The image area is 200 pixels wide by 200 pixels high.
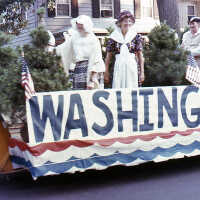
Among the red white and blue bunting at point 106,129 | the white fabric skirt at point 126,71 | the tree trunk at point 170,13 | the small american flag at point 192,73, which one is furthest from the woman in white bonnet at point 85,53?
the tree trunk at point 170,13

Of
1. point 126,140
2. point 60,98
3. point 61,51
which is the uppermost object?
point 61,51

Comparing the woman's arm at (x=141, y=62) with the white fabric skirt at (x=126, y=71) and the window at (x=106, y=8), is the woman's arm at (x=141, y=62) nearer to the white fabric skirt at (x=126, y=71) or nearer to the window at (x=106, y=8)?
the white fabric skirt at (x=126, y=71)

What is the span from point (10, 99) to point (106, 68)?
2019 mm

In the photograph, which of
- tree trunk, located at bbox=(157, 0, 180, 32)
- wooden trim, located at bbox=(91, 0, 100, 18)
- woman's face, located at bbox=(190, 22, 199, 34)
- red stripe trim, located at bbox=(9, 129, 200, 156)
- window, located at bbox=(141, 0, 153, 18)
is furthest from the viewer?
window, located at bbox=(141, 0, 153, 18)

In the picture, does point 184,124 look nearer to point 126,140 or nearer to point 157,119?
point 157,119

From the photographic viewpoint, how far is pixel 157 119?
544cm

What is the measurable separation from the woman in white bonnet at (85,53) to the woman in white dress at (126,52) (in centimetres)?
32

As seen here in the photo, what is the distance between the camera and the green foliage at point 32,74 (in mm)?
4930

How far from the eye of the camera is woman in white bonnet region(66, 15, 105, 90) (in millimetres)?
6004

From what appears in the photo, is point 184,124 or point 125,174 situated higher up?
point 184,124

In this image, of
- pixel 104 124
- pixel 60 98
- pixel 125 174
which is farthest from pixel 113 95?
pixel 125 174

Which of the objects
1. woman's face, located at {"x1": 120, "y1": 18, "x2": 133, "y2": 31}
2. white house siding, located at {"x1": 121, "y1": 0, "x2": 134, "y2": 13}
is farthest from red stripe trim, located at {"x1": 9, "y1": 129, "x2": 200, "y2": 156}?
white house siding, located at {"x1": 121, "y1": 0, "x2": 134, "y2": 13}

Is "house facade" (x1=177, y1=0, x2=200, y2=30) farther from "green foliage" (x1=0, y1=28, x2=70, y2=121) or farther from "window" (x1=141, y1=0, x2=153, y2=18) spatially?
"green foliage" (x1=0, y1=28, x2=70, y2=121)

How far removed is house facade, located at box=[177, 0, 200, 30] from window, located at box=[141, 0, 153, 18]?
2.71 m
